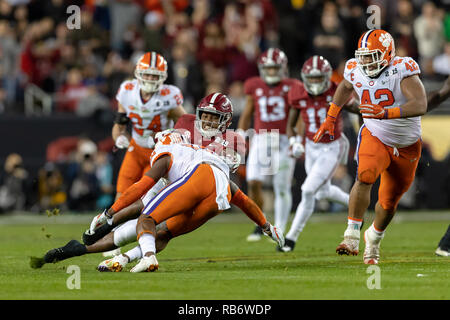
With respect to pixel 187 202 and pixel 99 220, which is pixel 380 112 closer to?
pixel 187 202

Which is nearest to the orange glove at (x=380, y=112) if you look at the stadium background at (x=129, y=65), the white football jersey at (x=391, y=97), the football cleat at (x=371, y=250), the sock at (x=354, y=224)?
the white football jersey at (x=391, y=97)

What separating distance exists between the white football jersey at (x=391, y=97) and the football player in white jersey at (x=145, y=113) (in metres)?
2.53

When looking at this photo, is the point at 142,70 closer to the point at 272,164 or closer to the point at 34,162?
the point at 272,164

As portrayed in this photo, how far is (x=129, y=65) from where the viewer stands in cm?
1805

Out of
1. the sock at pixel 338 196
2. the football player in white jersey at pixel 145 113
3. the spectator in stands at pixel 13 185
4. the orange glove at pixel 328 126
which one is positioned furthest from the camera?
the spectator in stands at pixel 13 185

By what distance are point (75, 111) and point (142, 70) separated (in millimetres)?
8374

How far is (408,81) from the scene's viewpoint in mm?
8367

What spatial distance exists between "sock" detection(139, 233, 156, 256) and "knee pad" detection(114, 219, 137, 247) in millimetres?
426

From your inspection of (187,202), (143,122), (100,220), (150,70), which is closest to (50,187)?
(143,122)

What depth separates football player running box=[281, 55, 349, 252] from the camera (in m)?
10.8

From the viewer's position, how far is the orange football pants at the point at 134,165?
10398mm

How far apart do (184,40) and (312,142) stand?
7660mm

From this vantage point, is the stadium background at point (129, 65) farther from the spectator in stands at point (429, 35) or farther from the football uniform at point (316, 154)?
the football uniform at point (316, 154)

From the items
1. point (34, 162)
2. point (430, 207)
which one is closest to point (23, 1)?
point (34, 162)
